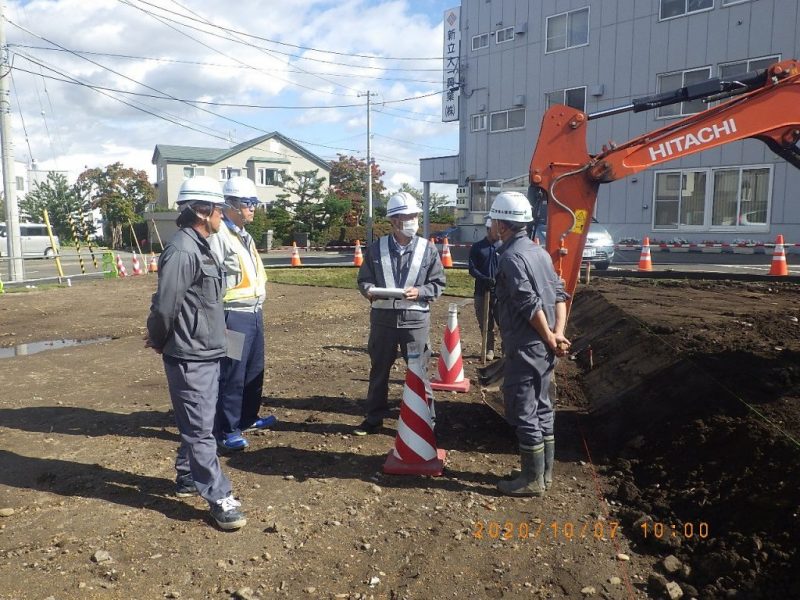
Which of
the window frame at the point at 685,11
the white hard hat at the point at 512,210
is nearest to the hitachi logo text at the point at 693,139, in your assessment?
the white hard hat at the point at 512,210

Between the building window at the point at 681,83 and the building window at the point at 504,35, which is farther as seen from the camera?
the building window at the point at 504,35

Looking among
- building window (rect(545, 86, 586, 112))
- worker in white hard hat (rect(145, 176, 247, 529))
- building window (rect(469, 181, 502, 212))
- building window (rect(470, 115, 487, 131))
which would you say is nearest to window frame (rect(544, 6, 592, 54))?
building window (rect(545, 86, 586, 112))

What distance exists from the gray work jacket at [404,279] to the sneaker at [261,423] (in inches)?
51.6

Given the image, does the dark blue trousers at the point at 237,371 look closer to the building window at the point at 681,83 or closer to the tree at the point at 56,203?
the building window at the point at 681,83

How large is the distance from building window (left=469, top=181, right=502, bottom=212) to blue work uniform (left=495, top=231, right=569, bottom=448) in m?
25.1

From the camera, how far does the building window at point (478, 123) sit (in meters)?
29.4

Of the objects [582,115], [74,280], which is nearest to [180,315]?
[582,115]

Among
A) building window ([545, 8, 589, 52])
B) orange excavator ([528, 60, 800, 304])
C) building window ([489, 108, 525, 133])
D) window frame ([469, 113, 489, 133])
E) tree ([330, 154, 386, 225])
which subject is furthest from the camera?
tree ([330, 154, 386, 225])

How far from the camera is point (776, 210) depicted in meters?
21.2

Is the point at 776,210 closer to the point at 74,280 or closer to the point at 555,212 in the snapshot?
the point at 555,212

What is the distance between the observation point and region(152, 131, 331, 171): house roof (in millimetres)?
52844

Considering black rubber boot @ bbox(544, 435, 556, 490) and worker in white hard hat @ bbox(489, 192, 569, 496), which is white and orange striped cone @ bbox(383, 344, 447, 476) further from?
black rubber boot @ bbox(544, 435, 556, 490)

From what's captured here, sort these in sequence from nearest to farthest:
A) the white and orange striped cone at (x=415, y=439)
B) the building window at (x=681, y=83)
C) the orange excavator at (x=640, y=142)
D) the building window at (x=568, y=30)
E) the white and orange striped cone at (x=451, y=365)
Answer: the white and orange striped cone at (x=415, y=439), the orange excavator at (x=640, y=142), the white and orange striped cone at (x=451, y=365), the building window at (x=681, y=83), the building window at (x=568, y=30)
